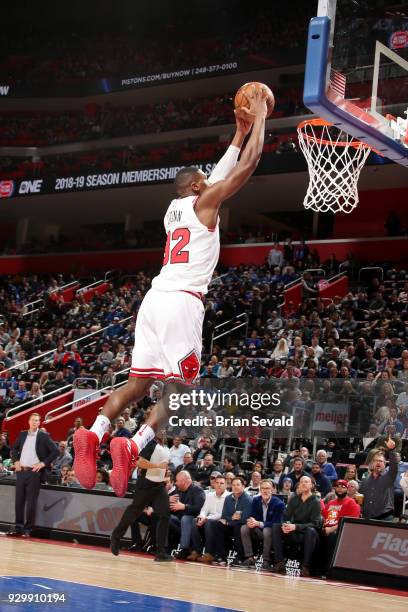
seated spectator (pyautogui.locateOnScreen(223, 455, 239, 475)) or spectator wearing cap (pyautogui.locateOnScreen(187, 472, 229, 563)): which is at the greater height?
seated spectator (pyautogui.locateOnScreen(223, 455, 239, 475))

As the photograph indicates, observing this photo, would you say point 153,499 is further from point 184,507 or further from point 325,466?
point 325,466

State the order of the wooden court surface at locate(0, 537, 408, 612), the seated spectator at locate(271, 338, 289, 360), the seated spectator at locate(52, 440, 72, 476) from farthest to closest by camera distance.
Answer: the seated spectator at locate(271, 338, 289, 360), the seated spectator at locate(52, 440, 72, 476), the wooden court surface at locate(0, 537, 408, 612)

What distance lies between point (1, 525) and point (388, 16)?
8.72 meters

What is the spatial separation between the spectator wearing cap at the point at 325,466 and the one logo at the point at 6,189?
19025 millimetres

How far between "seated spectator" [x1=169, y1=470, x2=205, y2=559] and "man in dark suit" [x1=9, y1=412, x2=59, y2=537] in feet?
6.54

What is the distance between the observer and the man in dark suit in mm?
→ 11688

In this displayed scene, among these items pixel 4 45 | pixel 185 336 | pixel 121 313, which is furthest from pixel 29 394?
pixel 4 45

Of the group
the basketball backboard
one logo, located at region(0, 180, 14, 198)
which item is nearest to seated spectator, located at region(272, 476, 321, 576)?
the basketball backboard

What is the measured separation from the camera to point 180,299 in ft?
15.4

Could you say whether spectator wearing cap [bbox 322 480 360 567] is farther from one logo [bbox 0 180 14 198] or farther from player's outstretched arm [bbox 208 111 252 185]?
one logo [bbox 0 180 14 198]

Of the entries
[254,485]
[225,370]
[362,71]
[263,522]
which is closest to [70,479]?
[254,485]

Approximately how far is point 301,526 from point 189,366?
5373 millimetres

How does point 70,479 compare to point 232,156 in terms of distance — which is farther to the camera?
point 70,479

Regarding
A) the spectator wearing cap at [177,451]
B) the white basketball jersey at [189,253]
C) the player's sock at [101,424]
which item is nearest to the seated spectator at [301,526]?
the spectator wearing cap at [177,451]
